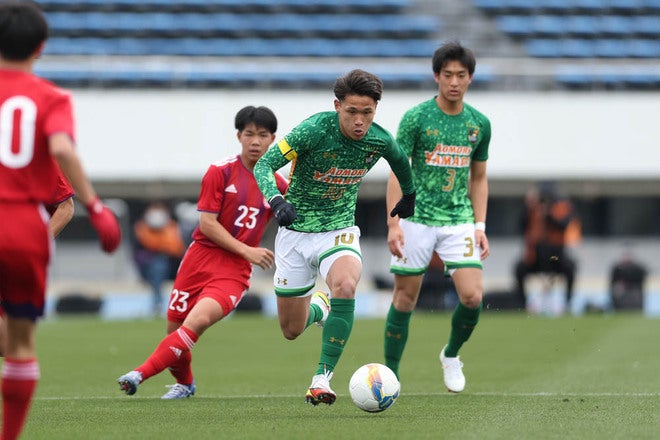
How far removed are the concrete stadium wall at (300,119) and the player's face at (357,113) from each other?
1925 centimetres

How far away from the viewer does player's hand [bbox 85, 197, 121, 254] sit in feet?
15.9

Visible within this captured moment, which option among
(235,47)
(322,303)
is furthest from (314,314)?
(235,47)

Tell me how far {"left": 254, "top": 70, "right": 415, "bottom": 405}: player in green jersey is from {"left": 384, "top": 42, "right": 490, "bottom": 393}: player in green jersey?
2.79 feet

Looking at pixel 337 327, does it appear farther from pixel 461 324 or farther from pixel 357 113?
pixel 461 324

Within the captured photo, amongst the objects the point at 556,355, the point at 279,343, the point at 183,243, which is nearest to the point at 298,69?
the point at 183,243

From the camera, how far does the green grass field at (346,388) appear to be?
6270 millimetres

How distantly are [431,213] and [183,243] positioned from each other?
42.6ft

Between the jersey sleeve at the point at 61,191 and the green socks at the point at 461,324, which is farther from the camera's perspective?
the green socks at the point at 461,324

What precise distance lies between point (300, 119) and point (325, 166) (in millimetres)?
19751

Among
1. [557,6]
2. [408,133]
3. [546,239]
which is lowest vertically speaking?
[546,239]

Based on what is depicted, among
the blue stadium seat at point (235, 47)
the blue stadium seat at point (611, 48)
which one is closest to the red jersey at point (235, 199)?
the blue stadium seat at point (235, 47)

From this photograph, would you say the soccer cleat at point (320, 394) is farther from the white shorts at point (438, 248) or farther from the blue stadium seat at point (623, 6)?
the blue stadium seat at point (623, 6)

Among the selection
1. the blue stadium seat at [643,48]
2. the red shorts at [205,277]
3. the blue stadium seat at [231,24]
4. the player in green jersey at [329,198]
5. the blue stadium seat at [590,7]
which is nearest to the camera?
the player in green jersey at [329,198]

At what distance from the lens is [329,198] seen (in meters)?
7.55
